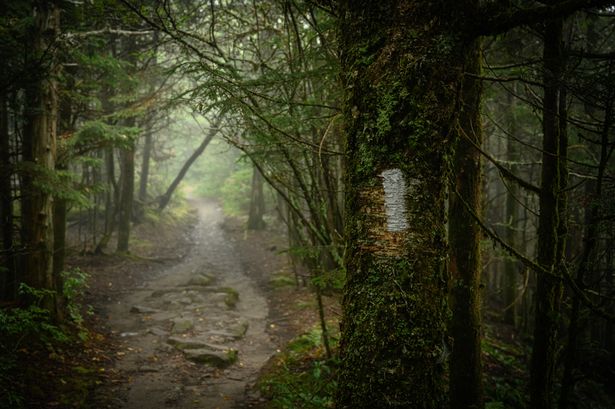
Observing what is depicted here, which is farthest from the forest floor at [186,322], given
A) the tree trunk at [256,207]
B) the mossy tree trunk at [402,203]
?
the tree trunk at [256,207]

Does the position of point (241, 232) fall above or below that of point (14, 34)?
below

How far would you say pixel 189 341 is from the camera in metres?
8.05

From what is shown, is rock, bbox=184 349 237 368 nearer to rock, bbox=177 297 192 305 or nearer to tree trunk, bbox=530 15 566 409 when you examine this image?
rock, bbox=177 297 192 305

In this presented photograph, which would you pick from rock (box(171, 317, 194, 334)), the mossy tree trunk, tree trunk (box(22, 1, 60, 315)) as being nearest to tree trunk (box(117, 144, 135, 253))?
rock (box(171, 317, 194, 334))

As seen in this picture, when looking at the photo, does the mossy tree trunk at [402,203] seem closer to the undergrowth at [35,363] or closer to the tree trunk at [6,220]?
the undergrowth at [35,363]

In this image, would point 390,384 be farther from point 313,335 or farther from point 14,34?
point 14,34

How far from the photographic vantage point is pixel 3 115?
7.70 meters

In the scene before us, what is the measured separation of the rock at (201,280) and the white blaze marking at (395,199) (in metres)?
12.6

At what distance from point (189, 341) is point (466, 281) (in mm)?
6328

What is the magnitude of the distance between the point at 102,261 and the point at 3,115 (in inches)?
308

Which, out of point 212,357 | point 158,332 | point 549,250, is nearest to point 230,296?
point 158,332

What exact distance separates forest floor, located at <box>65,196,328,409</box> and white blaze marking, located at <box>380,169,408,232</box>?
3097mm

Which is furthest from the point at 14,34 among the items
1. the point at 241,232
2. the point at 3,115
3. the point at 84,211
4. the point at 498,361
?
the point at 241,232

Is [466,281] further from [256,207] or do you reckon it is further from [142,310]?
[256,207]
